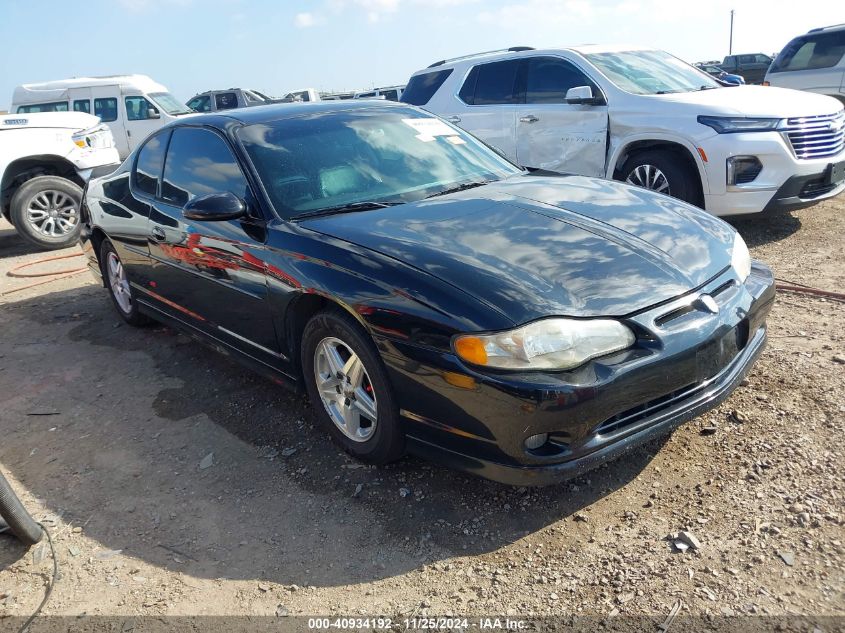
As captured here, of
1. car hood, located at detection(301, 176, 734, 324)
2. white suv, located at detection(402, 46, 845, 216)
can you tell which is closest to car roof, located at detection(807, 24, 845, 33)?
white suv, located at detection(402, 46, 845, 216)

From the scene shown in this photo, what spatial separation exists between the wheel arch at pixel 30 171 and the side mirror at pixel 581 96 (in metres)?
6.24

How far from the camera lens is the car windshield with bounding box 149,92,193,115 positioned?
14.9m

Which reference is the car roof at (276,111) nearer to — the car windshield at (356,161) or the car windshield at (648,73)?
the car windshield at (356,161)

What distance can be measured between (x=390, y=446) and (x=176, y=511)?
1.02m

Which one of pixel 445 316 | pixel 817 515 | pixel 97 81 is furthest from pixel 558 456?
pixel 97 81

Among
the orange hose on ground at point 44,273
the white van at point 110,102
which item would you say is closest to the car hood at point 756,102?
the orange hose on ground at point 44,273

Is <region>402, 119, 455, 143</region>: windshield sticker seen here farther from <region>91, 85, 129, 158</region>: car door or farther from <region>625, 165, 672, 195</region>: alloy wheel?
<region>91, 85, 129, 158</region>: car door

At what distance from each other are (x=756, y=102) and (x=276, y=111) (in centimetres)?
440

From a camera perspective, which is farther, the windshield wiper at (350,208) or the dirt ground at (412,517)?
the windshield wiper at (350,208)

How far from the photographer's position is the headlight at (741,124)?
5.73 m

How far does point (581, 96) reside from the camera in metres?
6.48

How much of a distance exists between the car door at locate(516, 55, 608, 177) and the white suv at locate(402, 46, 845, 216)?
0.04 feet

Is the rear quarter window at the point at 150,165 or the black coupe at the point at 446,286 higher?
the rear quarter window at the point at 150,165

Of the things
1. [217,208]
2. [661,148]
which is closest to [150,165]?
[217,208]
